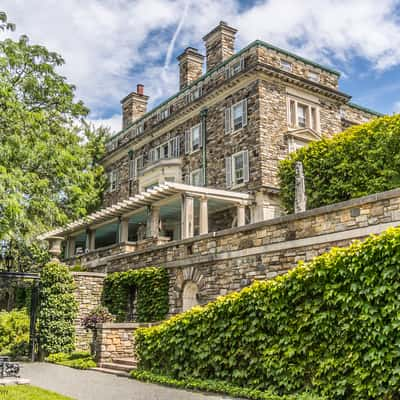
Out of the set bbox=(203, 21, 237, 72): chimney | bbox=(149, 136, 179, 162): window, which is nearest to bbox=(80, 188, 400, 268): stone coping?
bbox=(149, 136, 179, 162): window

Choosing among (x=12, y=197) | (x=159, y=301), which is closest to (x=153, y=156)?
(x=159, y=301)

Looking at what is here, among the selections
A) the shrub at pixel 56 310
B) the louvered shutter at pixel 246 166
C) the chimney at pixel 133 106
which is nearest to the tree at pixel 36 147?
the shrub at pixel 56 310

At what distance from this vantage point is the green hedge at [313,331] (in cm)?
727

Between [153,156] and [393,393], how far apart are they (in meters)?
23.8

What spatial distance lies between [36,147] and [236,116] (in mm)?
11247

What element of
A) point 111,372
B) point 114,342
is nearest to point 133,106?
point 114,342

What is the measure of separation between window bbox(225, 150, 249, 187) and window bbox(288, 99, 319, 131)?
276 centimetres

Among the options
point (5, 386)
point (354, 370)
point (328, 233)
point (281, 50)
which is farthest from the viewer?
point (281, 50)

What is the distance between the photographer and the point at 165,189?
1980 cm

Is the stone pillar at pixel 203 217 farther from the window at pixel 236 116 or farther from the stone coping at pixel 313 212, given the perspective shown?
the window at pixel 236 116

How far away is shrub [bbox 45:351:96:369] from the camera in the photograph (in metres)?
14.2

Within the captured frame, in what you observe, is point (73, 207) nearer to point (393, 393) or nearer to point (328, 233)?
point (328, 233)

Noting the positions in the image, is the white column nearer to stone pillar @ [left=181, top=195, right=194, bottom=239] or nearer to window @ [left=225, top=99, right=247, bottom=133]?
stone pillar @ [left=181, top=195, right=194, bottom=239]

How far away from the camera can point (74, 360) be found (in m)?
15.2
